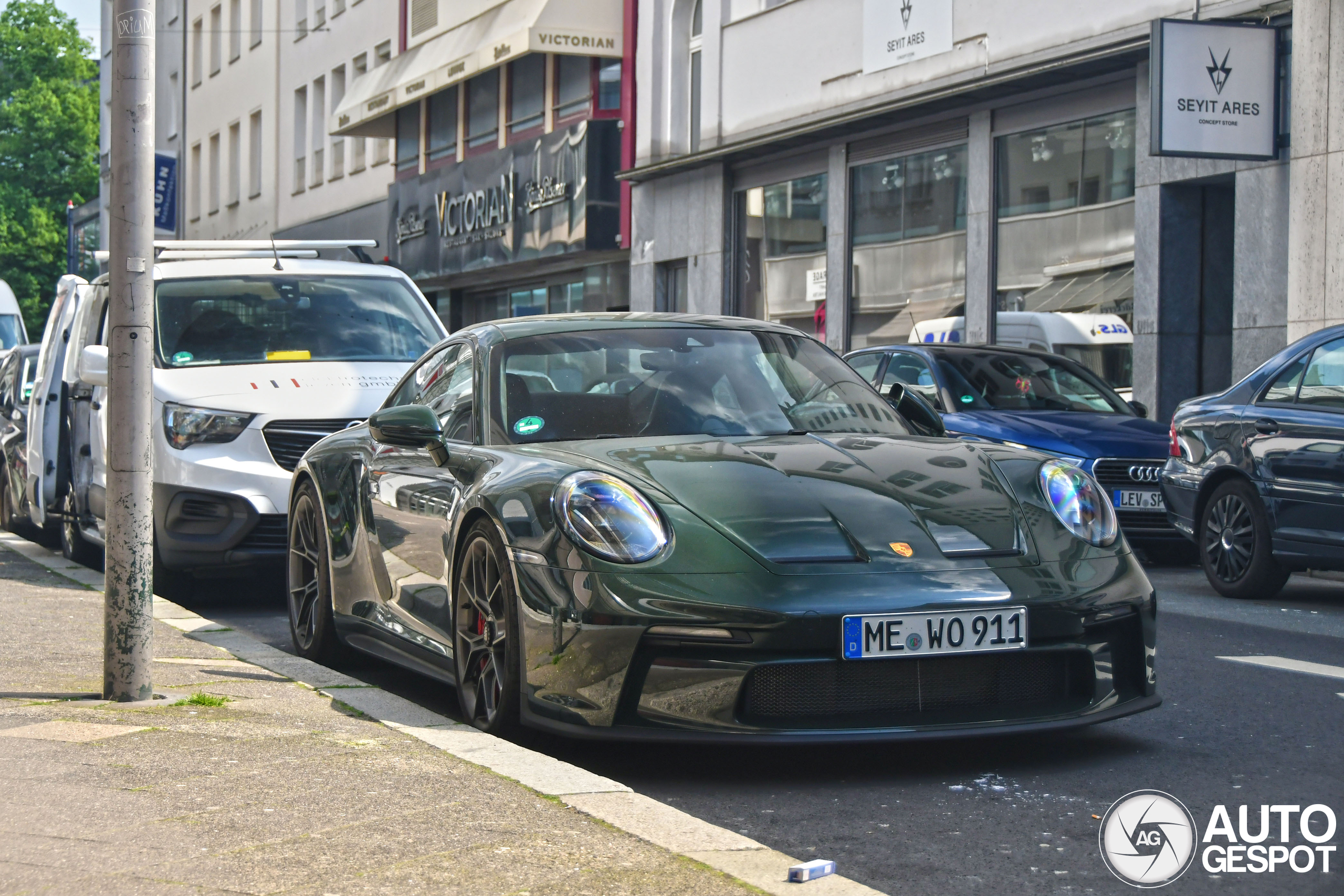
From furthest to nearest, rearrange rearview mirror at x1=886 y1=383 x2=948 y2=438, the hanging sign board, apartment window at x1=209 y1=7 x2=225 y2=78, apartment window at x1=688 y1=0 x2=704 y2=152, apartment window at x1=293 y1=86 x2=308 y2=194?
1. apartment window at x1=209 y1=7 x2=225 y2=78
2. apartment window at x1=293 y1=86 x2=308 y2=194
3. apartment window at x1=688 y1=0 x2=704 y2=152
4. the hanging sign board
5. rearview mirror at x1=886 y1=383 x2=948 y2=438

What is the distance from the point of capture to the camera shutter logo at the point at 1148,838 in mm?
3990

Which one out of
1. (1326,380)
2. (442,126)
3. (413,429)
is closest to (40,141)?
(442,126)

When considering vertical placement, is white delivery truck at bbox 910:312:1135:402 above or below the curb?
above

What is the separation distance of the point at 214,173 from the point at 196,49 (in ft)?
14.4

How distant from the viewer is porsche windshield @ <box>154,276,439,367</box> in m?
10.3

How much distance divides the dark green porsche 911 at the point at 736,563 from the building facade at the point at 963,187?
1080cm

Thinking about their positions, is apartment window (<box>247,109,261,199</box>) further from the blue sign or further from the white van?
the white van

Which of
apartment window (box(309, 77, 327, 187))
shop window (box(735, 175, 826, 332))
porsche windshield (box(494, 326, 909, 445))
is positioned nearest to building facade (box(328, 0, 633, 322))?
shop window (box(735, 175, 826, 332))

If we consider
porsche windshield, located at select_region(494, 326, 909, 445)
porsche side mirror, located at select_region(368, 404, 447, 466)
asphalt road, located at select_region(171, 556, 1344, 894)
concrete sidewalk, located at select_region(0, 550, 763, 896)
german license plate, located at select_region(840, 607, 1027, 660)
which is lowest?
asphalt road, located at select_region(171, 556, 1344, 894)

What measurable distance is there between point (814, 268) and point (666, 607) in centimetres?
1886

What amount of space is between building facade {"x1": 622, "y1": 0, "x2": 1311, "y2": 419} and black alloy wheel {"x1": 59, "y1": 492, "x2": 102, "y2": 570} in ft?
32.0

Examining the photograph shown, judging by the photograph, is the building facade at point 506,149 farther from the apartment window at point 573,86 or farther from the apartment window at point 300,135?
the apartment window at point 300,135

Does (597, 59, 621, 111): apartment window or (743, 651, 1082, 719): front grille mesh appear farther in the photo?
(597, 59, 621, 111): apartment window

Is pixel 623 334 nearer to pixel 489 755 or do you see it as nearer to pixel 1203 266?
pixel 489 755
